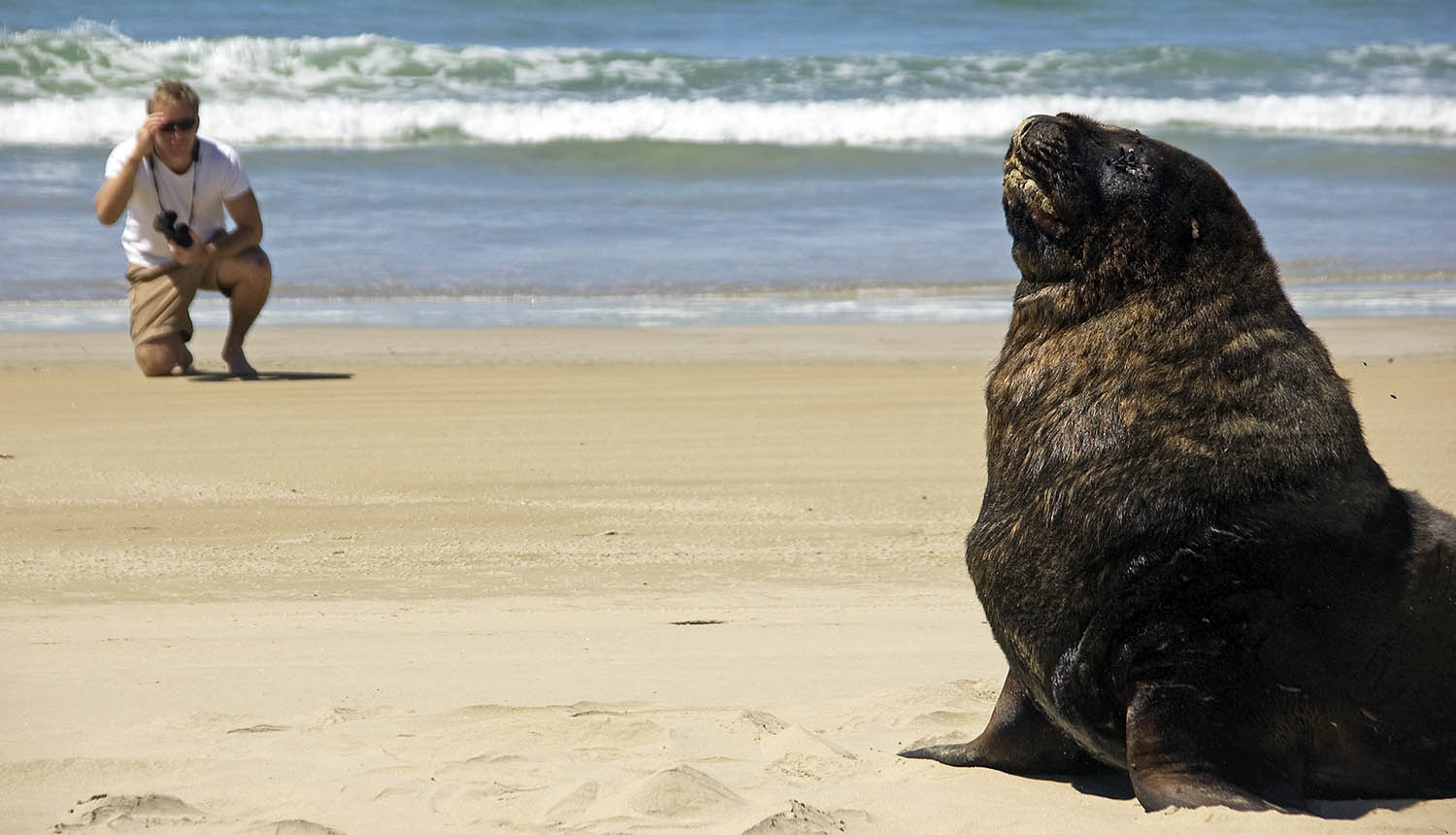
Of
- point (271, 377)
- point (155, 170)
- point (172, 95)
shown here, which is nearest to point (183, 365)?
point (271, 377)

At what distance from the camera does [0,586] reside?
4.89m

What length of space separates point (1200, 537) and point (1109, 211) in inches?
28.4

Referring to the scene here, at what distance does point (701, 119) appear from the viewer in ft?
71.8

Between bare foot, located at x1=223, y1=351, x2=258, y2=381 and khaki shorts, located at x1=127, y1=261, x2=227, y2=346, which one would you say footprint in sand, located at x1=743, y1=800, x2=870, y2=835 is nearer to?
bare foot, located at x1=223, y1=351, x2=258, y2=381

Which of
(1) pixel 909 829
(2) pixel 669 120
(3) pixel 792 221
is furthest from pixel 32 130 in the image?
(1) pixel 909 829

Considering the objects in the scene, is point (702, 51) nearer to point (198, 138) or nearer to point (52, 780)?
point (198, 138)

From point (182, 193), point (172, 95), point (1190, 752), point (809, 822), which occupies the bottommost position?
point (809, 822)

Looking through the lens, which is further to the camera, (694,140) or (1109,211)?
(694,140)

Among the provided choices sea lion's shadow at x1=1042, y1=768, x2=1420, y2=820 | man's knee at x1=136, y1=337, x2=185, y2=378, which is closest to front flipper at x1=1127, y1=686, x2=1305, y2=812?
sea lion's shadow at x1=1042, y1=768, x2=1420, y2=820

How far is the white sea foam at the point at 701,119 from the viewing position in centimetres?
2056

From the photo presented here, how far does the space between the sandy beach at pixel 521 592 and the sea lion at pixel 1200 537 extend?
15 cm

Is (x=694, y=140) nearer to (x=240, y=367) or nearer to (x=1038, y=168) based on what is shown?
(x=240, y=367)

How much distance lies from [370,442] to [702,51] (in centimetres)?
2124

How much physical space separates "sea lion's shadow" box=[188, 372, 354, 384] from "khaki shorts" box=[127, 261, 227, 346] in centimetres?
27
